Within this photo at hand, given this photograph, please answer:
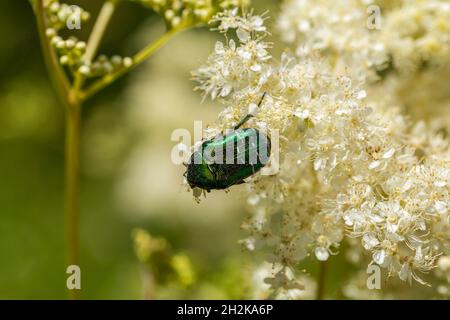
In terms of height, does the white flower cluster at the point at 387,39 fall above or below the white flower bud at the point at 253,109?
above

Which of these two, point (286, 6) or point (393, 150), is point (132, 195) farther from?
point (393, 150)

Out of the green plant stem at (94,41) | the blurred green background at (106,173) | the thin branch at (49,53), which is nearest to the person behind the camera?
the thin branch at (49,53)

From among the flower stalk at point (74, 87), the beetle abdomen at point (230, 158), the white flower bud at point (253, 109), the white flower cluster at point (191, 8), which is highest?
the white flower cluster at point (191, 8)

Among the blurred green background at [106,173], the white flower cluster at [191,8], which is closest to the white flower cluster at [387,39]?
the white flower cluster at [191,8]

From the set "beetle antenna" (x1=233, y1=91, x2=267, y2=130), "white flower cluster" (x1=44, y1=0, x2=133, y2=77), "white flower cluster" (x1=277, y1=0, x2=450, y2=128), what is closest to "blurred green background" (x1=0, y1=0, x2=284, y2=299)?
"white flower cluster" (x1=277, y1=0, x2=450, y2=128)

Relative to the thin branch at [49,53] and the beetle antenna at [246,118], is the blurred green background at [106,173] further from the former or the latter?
the beetle antenna at [246,118]

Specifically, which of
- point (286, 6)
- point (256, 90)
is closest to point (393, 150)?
point (256, 90)
